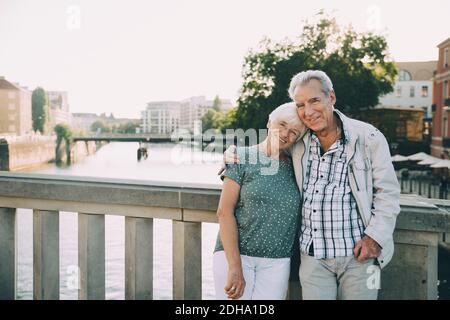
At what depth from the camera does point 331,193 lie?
213cm

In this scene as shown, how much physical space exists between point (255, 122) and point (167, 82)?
45.9m

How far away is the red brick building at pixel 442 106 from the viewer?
102 ft

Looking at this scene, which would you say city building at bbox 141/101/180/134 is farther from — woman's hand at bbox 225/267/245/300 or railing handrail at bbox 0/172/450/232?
woman's hand at bbox 225/267/245/300

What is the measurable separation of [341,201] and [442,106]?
33317 mm

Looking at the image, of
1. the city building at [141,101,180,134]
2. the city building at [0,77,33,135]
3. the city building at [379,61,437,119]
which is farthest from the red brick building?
the city building at [141,101,180,134]

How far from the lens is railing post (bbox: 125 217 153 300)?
242cm

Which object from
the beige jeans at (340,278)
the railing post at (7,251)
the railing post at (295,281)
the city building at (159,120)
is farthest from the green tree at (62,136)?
the beige jeans at (340,278)

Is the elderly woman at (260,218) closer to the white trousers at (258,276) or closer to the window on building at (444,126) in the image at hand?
the white trousers at (258,276)

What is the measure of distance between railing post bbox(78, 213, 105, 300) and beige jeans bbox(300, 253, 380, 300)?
100cm

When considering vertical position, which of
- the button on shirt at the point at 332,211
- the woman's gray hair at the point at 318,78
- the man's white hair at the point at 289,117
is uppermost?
the woman's gray hair at the point at 318,78

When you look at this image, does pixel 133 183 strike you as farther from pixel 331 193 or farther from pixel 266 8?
pixel 266 8

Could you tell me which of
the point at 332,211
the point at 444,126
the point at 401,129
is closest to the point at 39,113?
the point at 401,129

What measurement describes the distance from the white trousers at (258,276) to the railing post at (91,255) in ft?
2.12

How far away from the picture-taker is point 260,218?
212 centimetres
